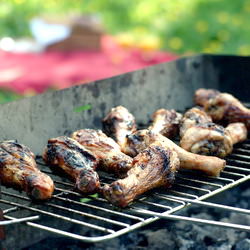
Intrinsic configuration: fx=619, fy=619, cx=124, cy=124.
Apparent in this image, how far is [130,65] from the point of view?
7547 millimetres

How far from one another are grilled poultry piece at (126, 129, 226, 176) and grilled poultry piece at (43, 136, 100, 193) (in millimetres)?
277

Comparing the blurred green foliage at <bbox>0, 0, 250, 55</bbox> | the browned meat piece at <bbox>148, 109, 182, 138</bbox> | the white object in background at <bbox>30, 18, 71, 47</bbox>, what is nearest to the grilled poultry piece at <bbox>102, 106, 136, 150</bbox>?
the browned meat piece at <bbox>148, 109, 182, 138</bbox>

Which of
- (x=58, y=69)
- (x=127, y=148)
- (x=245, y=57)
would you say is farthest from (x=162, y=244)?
(x=58, y=69)

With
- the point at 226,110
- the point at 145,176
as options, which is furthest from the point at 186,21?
the point at 145,176

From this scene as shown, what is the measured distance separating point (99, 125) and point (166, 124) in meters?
0.45

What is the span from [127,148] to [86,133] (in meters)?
0.21

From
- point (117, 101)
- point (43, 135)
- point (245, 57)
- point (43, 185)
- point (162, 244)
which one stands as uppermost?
point (245, 57)

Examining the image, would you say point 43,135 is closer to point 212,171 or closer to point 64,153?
point 64,153

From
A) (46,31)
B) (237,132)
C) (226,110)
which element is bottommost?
(237,132)

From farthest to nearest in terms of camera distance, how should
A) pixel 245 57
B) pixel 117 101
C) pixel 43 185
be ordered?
pixel 245 57, pixel 117 101, pixel 43 185

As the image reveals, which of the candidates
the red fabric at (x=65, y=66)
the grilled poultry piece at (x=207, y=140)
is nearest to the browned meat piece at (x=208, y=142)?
the grilled poultry piece at (x=207, y=140)

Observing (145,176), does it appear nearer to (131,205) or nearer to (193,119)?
(131,205)

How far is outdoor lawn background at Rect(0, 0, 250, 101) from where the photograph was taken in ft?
24.1

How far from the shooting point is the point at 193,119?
3.33 metres
